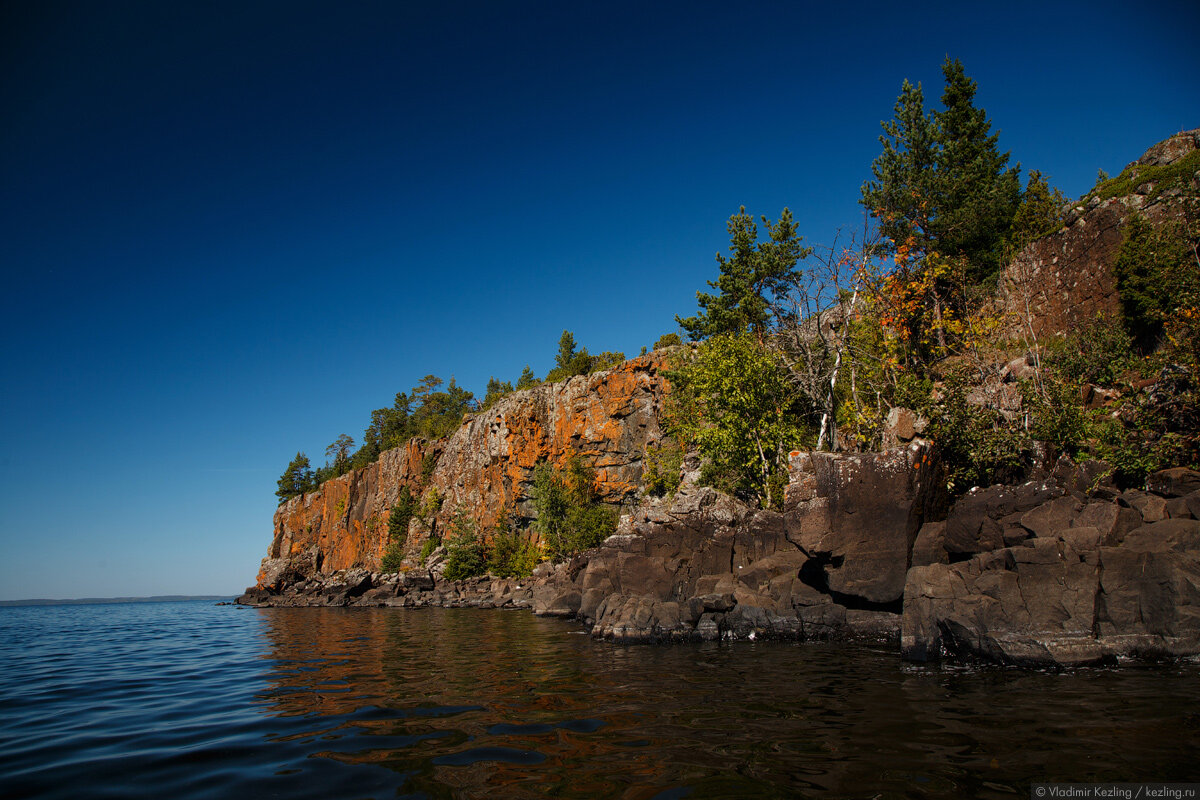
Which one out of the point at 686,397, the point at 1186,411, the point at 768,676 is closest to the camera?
the point at 768,676

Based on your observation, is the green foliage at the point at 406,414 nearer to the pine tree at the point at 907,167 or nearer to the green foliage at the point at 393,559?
the green foliage at the point at 393,559

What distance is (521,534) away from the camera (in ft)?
160

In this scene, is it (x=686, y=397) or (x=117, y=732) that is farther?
(x=686, y=397)

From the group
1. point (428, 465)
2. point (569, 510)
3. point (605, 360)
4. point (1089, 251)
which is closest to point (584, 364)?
point (605, 360)

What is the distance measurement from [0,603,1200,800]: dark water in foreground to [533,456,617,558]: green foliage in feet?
93.0

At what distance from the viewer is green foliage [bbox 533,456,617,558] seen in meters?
40.1

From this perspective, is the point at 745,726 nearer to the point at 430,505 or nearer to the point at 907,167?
the point at 907,167

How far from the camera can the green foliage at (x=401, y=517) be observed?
6206 cm

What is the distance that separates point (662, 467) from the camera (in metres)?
38.7

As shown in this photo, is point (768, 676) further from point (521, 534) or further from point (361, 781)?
point (521, 534)

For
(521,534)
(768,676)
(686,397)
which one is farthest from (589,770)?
(521,534)

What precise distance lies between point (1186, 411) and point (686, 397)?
23901 millimetres

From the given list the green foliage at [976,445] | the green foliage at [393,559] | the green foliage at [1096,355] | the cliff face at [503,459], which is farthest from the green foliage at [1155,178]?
the green foliage at [393,559]

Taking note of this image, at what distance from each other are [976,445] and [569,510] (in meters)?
30.4
